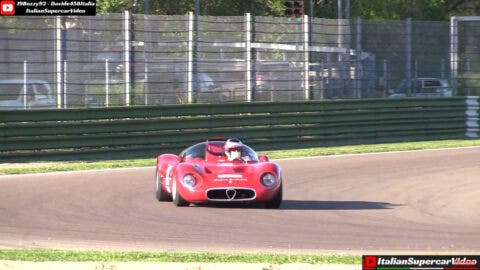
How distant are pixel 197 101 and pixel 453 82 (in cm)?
782

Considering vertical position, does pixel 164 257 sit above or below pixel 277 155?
below

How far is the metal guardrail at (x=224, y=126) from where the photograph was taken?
67.3ft

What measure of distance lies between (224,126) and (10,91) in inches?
198

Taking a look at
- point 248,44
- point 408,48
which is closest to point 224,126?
point 248,44

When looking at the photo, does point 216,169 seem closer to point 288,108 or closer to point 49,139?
point 49,139

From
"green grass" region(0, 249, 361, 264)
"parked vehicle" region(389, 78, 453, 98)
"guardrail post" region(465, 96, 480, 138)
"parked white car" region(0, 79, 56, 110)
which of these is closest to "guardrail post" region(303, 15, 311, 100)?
"parked vehicle" region(389, 78, 453, 98)

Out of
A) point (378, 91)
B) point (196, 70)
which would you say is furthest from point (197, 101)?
point (378, 91)

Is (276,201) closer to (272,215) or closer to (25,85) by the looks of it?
(272,215)

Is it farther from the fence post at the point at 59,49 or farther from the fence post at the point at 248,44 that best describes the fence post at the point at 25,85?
the fence post at the point at 248,44

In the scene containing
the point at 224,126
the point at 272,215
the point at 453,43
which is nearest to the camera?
the point at 272,215

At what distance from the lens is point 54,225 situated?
12.4m

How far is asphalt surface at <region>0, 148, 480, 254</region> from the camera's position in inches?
439

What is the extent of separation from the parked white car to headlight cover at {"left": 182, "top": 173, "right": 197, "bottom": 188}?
23.8ft

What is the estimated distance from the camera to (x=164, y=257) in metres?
9.37
